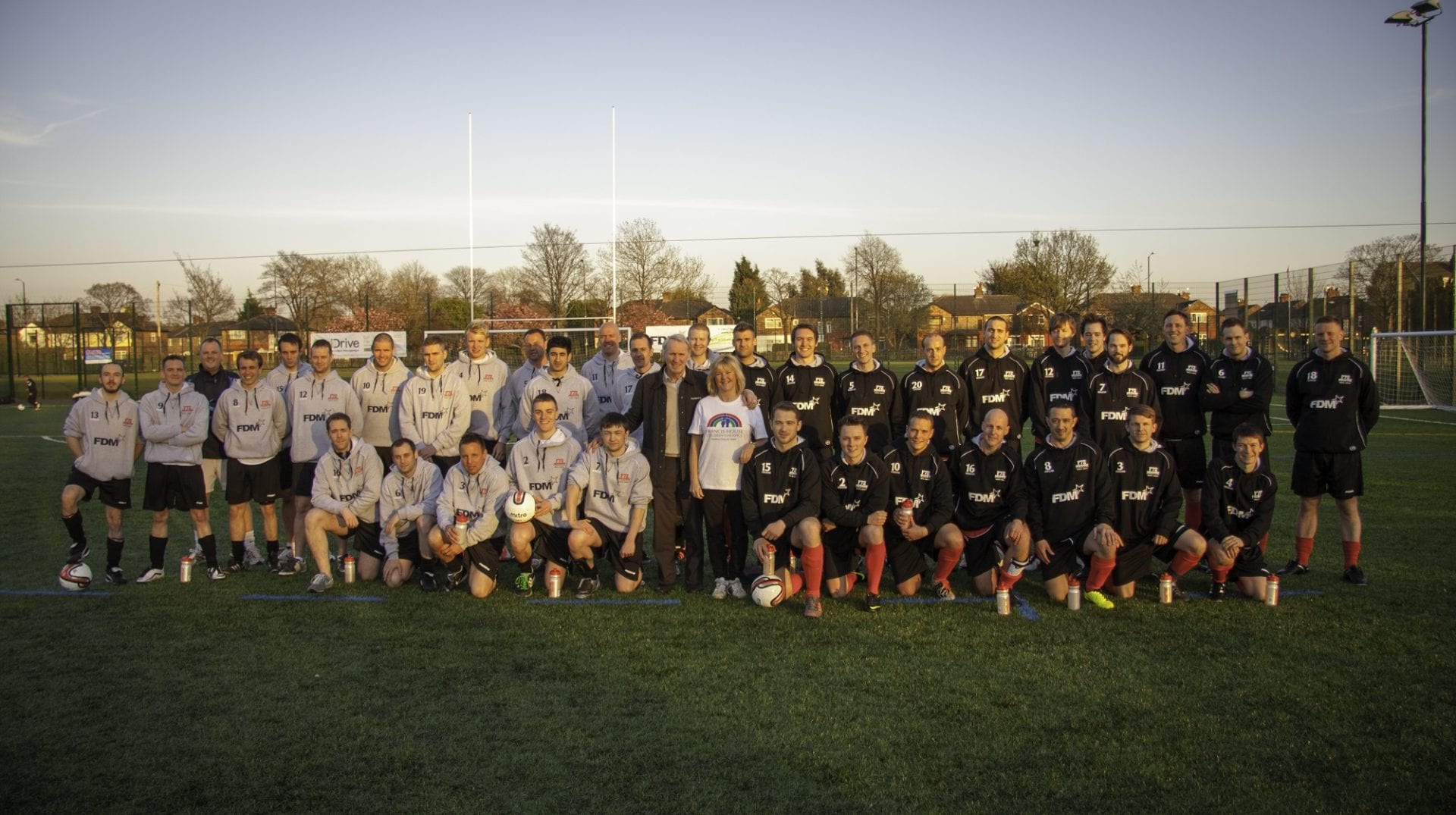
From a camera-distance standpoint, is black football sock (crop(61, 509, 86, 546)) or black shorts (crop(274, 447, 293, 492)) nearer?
black football sock (crop(61, 509, 86, 546))

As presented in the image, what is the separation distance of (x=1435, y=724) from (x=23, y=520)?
1150 cm

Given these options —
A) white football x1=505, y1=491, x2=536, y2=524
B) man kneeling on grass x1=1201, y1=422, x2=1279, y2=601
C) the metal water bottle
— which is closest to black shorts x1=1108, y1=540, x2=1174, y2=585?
man kneeling on grass x1=1201, y1=422, x2=1279, y2=601

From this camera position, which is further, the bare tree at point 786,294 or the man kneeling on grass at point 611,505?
the bare tree at point 786,294

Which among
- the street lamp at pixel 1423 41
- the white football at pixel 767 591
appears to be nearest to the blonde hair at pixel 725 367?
the white football at pixel 767 591

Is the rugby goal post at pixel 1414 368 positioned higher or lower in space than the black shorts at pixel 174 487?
higher

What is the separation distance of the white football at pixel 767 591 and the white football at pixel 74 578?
15.9ft

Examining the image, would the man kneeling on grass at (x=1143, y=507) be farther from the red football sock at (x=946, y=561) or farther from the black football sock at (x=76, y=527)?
the black football sock at (x=76, y=527)

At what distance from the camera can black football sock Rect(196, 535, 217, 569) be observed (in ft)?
22.3

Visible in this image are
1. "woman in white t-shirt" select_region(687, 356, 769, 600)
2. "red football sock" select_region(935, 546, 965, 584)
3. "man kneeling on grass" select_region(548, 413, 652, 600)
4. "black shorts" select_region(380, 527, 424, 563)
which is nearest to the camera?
"red football sock" select_region(935, 546, 965, 584)

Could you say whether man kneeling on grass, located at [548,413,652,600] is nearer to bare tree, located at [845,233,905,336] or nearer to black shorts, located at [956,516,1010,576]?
black shorts, located at [956,516,1010,576]

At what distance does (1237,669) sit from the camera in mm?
4742

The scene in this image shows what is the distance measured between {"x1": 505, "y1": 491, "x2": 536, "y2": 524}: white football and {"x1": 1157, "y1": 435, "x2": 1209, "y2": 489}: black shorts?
15.9ft

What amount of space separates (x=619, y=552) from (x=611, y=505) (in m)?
0.34

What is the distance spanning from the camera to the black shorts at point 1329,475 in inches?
259
